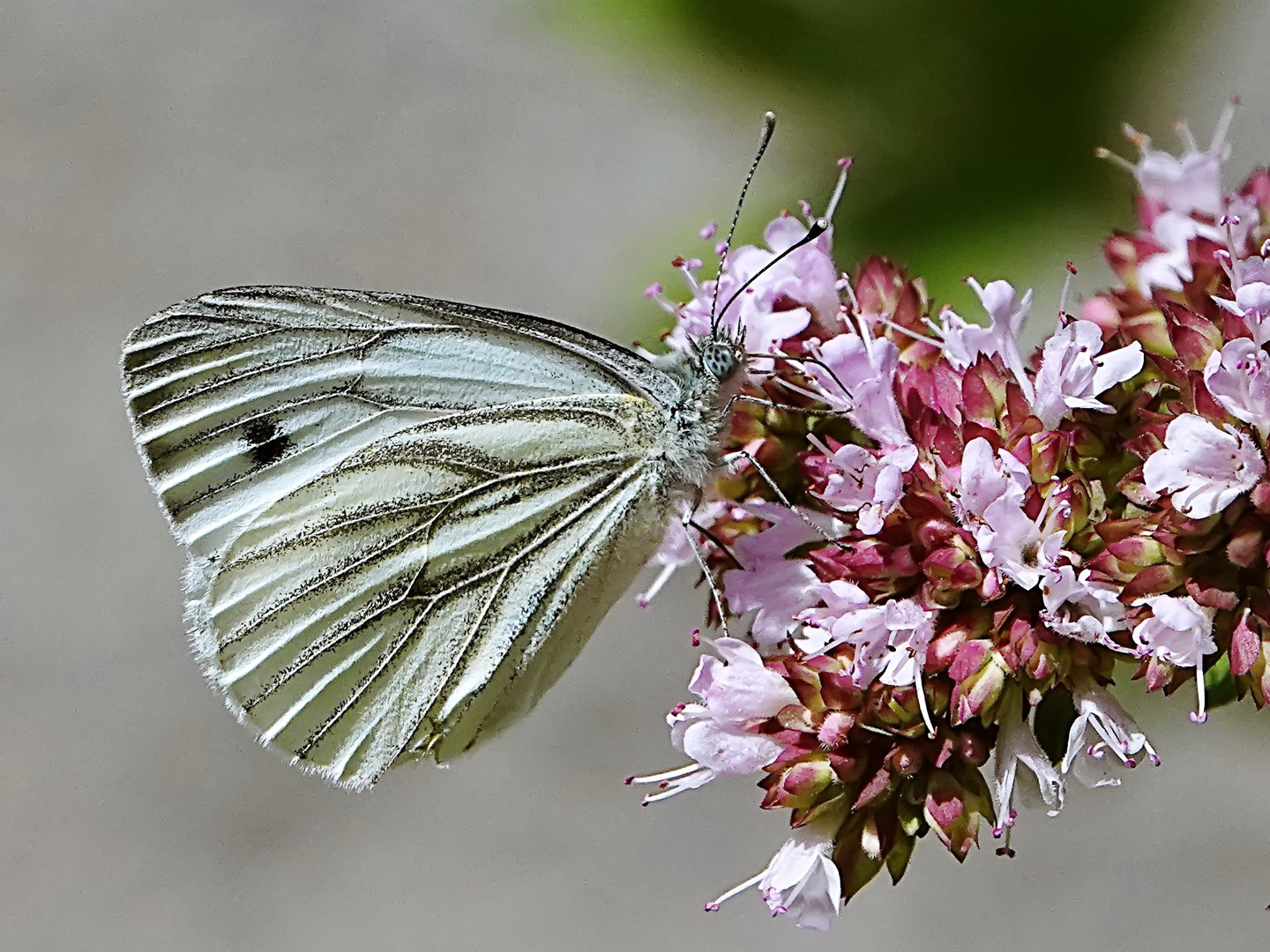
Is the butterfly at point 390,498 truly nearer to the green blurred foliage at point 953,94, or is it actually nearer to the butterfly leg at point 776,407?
the butterfly leg at point 776,407

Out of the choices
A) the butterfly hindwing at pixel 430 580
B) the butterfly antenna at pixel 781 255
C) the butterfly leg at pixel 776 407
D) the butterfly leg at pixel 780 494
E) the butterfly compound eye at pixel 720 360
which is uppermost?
the butterfly antenna at pixel 781 255

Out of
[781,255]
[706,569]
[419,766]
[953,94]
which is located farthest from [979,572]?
[419,766]

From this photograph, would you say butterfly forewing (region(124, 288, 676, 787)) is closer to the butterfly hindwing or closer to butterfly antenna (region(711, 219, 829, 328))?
the butterfly hindwing

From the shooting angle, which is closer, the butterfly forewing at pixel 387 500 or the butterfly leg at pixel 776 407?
the butterfly leg at pixel 776 407

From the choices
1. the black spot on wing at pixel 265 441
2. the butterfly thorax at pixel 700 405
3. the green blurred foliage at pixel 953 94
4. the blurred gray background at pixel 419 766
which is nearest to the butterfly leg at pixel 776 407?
the butterfly thorax at pixel 700 405

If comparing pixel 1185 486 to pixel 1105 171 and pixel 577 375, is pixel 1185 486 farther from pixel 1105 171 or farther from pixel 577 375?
pixel 1105 171

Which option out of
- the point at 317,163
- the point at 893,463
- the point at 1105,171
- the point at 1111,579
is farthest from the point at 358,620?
the point at 317,163

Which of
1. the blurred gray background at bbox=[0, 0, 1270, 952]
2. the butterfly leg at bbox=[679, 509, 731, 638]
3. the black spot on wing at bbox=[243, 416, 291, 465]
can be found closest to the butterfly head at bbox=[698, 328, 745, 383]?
the butterfly leg at bbox=[679, 509, 731, 638]

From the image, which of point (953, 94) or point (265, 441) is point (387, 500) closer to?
point (265, 441)
